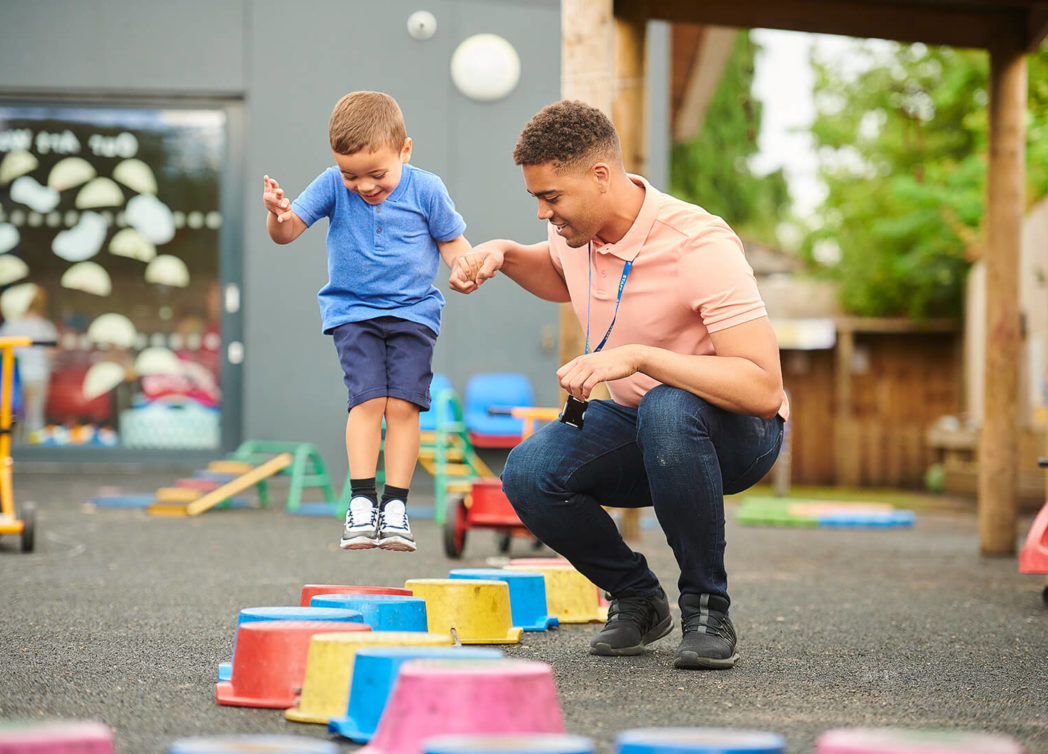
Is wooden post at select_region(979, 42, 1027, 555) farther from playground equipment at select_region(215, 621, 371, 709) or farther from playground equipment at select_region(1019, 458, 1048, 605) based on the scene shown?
playground equipment at select_region(215, 621, 371, 709)

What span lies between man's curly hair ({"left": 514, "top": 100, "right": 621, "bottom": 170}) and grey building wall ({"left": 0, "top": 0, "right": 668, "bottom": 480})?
6.46 metres

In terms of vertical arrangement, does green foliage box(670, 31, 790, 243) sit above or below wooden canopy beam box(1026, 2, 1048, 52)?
above

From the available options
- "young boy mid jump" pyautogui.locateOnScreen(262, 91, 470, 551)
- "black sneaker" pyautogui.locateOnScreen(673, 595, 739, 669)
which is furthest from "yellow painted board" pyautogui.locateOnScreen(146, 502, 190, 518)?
"black sneaker" pyautogui.locateOnScreen(673, 595, 739, 669)

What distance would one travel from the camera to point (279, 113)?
9.46m

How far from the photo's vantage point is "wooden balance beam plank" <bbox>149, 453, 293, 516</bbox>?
7414 millimetres

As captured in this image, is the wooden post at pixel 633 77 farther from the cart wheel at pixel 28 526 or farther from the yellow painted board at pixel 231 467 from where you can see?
the yellow painted board at pixel 231 467

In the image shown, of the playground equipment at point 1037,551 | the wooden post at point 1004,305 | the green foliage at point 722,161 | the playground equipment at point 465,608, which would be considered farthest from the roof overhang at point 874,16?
the green foliage at point 722,161

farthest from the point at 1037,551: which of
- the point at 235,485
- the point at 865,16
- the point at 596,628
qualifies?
the point at 235,485

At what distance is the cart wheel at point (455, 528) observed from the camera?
5496 millimetres

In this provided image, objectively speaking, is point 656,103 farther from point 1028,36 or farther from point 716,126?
point 716,126

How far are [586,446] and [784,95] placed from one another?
26.8 m

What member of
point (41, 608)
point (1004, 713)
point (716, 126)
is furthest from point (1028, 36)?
point (716, 126)

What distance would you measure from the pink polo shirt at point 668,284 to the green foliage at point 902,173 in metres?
11.0

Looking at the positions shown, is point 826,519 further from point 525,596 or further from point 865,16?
point 525,596
